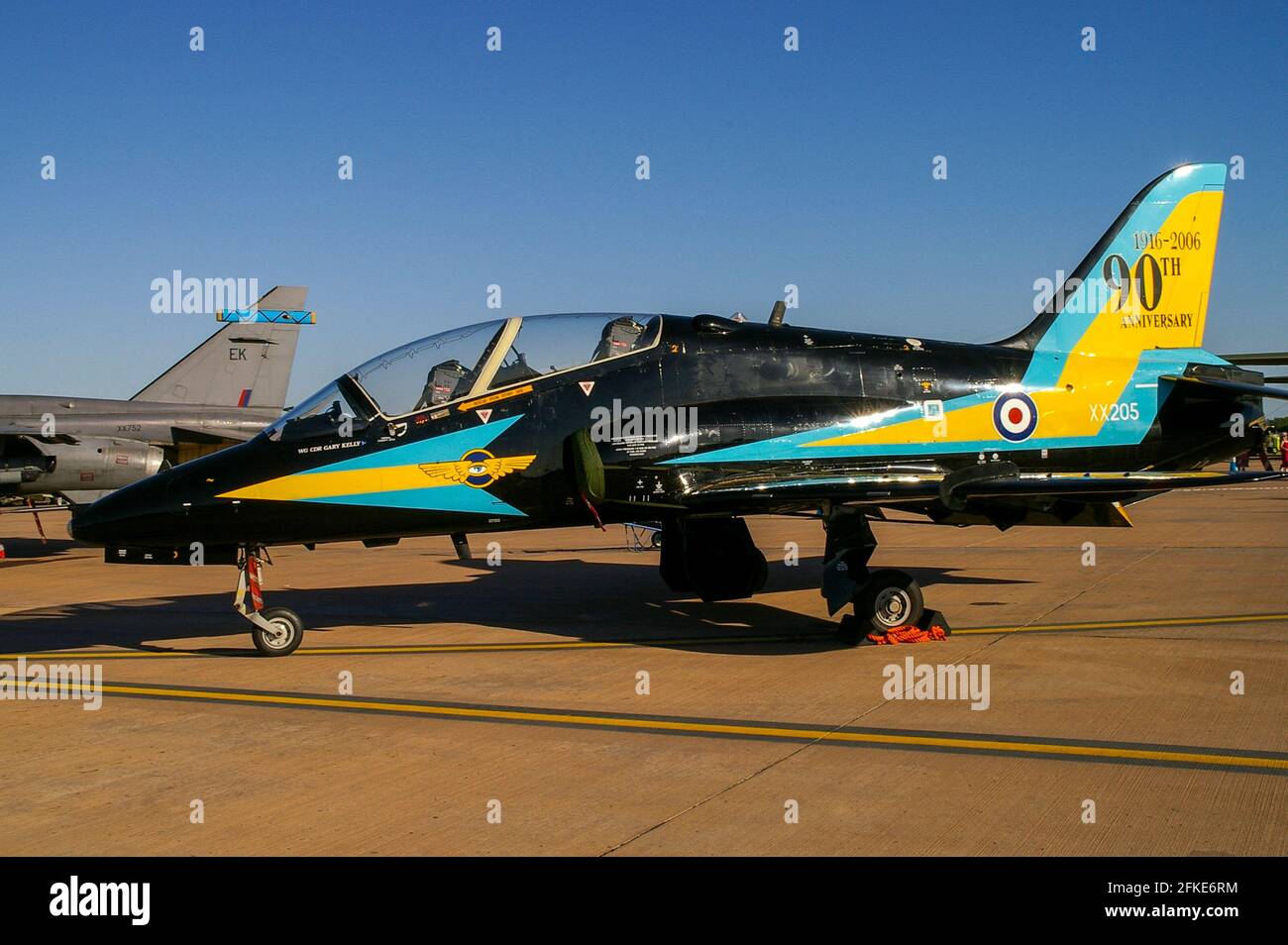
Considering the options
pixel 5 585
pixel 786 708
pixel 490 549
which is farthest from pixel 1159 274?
pixel 5 585

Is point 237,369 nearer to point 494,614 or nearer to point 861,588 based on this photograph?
point 494,614

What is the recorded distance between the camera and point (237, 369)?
30750mm

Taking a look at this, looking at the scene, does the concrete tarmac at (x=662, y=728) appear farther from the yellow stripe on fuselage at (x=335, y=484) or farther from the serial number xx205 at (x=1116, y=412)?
the serial number xx205 at (x=1116, y=412)

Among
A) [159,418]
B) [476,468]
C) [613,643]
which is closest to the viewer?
[476,468]

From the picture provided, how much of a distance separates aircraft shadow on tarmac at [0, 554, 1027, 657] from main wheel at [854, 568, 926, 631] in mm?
608

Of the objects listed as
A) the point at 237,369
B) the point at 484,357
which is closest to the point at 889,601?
the point at 484,357

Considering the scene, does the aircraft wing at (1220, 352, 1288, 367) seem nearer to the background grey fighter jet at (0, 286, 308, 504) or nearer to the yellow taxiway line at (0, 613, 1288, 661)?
the yellow taxiway line at (0, 613, 1288, 661)

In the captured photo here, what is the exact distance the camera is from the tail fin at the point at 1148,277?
1292cm

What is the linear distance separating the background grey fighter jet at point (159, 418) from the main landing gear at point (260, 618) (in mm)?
15613

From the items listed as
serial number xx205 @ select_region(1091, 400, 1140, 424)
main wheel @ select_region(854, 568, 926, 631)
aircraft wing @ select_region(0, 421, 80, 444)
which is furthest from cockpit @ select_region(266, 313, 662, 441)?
aircraft wing @ select_region(0, 421, 80, 444)

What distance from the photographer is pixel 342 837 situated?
5426mm

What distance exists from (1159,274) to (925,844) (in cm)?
1029

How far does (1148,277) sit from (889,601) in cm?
574

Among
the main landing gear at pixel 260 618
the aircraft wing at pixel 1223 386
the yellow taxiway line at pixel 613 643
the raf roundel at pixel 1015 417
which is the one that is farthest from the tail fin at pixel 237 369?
the aircraft wing at pixel 1223 386
